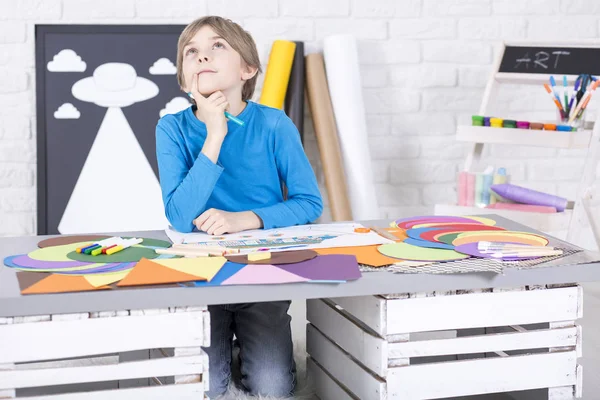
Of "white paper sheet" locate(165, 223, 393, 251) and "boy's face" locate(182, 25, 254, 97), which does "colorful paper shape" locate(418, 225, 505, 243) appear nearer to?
"white paper sheet" locate(165, 223, 393, 251)

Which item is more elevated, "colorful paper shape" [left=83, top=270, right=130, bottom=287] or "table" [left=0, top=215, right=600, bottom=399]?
"colorful paper shape" [left=83, top=270, right=130, bottom=287]

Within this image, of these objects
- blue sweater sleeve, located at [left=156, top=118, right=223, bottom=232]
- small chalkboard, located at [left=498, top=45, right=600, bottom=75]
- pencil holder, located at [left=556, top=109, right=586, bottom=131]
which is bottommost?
blue sweater sleeve, located at [left=156, top=118, right=223, bottom=232]

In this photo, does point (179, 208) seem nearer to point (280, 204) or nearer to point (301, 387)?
point (280, 204)

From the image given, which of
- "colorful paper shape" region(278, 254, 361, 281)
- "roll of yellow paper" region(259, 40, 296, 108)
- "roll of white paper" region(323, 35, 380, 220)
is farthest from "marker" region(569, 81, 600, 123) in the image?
"colorful paper shape" region(278, 254, 361, 281)

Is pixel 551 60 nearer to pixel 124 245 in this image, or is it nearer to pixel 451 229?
pixel 451 229

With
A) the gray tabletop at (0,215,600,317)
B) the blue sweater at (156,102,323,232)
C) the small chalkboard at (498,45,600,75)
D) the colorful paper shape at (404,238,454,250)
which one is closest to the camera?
the gray tabletop at (0,215,600,317)

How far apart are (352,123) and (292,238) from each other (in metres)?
1.18

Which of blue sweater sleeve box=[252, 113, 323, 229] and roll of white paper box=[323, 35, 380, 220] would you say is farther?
roll of white paper box=[323, 35, 380, 220]

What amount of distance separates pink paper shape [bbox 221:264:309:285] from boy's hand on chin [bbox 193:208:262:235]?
0.90 ft

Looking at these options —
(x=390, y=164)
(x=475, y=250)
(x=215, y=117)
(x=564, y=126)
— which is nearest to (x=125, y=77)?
(x=390, y=164)

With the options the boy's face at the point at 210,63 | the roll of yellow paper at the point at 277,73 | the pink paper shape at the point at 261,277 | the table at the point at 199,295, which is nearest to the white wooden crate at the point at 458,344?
the table at the point at 199,295

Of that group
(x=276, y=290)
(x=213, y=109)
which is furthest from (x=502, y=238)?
(x=213, y=109)

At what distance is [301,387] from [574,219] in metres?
1.10

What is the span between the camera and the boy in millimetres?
1479
